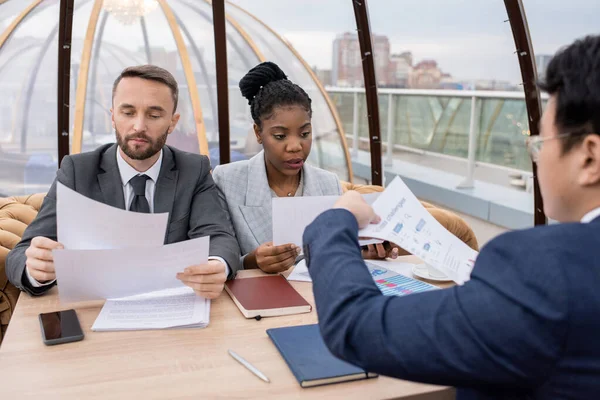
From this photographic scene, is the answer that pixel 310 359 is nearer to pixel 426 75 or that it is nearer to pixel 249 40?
pixel 249 40

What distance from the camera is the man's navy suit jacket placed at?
777 millimetres

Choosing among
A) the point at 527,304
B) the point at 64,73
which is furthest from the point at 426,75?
the point at 527,304

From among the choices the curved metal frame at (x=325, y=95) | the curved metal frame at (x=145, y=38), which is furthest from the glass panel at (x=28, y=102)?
the curved metal frame at (x=325, y=95)

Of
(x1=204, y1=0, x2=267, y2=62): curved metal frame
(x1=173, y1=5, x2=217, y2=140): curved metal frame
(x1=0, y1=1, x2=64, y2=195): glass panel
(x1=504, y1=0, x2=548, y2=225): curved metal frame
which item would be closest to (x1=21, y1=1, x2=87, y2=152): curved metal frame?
(x1=0, y1=1, x2=64, y2=195): glass panel

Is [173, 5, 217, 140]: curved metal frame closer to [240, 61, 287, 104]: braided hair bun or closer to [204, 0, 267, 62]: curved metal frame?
[204, 0, 267, 62]: curved metal frame

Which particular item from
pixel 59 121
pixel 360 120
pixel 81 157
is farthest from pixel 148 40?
pixel 81 157

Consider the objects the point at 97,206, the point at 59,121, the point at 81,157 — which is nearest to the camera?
the point at 97,206

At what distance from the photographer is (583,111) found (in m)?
0.86

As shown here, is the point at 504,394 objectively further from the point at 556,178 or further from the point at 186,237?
the point at 186,237

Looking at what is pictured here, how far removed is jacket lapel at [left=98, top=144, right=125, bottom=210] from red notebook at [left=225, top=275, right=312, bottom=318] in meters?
0.57

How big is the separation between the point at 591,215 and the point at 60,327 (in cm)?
127

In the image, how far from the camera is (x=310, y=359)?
129 centimetres

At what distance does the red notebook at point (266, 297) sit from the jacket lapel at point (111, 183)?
0.57 meters

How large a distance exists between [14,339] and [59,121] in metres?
3.61
